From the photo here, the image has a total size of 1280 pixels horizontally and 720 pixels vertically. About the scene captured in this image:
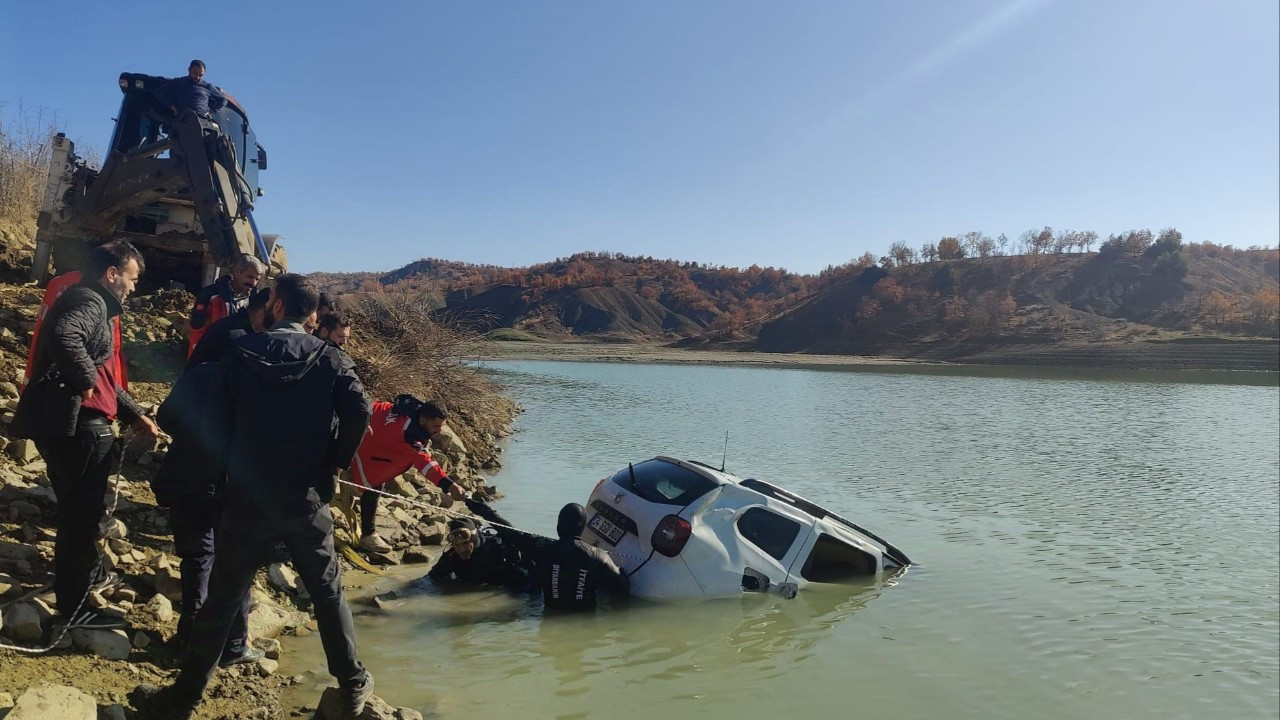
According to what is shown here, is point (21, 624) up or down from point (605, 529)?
up

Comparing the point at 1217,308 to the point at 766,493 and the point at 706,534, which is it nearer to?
the point at 766,493

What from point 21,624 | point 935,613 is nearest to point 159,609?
point 21,624

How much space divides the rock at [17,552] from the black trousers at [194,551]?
114cm

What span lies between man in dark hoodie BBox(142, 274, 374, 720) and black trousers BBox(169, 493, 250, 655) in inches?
26.3

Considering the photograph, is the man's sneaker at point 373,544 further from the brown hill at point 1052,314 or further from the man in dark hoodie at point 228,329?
the brown hill at point 1052,314

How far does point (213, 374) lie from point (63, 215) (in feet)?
29.3

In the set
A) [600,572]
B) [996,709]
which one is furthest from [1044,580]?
[600,572]

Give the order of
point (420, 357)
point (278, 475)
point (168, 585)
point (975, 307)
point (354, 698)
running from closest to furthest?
1. point (278, 475)
2. point (354, 698)
3. point (168, 585)
4. point (420, 357)
5. point (975, 307)

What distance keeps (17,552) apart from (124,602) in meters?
0.76

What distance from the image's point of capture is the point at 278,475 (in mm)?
3488

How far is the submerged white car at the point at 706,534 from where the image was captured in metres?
6.54

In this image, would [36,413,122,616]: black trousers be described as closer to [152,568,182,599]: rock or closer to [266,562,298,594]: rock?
[152,568,182,599]: rock

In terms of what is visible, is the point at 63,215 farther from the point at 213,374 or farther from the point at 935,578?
the point at 935,578

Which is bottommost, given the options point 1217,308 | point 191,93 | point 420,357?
point 420,357
